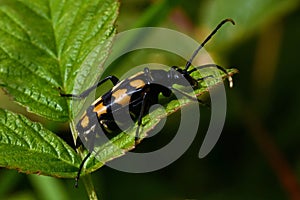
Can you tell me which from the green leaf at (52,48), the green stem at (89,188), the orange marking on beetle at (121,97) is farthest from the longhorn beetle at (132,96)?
the green stem at (89,188)

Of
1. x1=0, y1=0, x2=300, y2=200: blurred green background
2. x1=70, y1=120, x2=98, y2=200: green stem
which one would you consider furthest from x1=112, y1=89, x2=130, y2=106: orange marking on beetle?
x1=0, y1=0, x2=300, y2=200: blurred green background

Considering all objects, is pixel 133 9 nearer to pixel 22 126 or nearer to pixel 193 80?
pixel 193 80

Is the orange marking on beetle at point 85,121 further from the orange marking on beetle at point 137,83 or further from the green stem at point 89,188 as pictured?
the green stem at point 89,188

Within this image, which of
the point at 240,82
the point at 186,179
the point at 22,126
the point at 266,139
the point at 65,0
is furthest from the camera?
the point at 240,82

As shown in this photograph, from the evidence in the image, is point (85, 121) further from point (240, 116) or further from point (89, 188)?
point (240, 116)

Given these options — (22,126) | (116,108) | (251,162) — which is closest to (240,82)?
(251,162)

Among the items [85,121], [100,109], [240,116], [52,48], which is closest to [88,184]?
[85,121]
